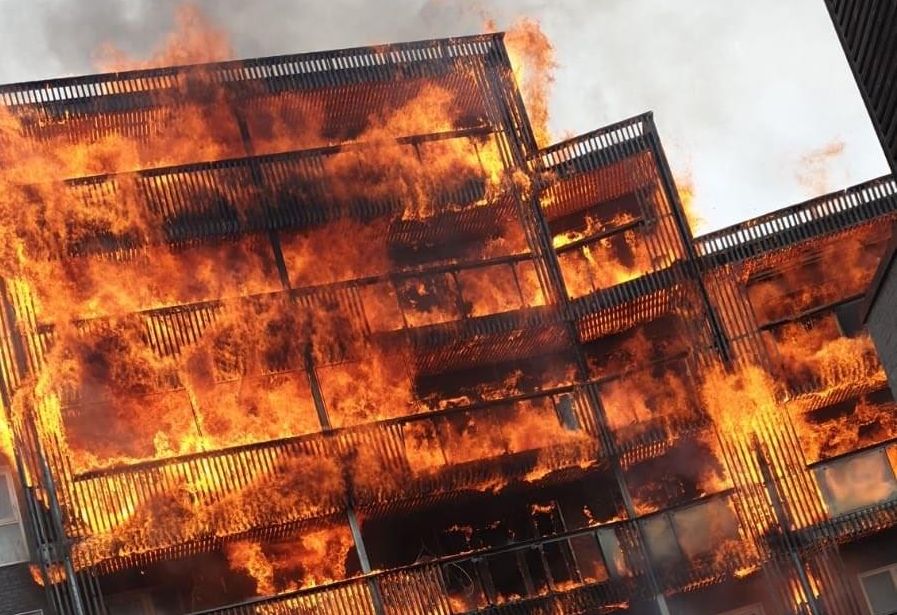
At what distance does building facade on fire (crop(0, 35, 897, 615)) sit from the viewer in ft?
81.2

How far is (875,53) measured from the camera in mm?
11766

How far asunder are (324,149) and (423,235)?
336 centimetres

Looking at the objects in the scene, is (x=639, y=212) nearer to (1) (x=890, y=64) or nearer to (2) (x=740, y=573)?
(2) (x=740, y=573)

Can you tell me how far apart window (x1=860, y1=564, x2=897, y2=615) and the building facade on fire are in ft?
0.23

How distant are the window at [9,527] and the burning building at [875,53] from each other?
1890cm

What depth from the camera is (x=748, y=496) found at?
26.8 m

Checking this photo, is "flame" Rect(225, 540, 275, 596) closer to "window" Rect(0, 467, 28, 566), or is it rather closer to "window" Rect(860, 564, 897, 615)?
"window" Rect(0, 467, 28, 566)

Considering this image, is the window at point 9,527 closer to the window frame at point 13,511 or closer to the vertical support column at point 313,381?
the window frame at point 13,511

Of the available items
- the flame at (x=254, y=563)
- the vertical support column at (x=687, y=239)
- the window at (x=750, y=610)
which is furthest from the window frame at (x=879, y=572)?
the flame at (x=254, y=563)

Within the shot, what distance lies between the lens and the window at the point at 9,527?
78.8 ft

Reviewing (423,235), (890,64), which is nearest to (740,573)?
(423,235)

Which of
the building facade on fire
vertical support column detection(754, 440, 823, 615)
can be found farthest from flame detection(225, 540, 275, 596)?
vertical support column detection(754, 440, 823, 615)

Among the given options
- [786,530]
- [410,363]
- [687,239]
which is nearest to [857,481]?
[786,530]

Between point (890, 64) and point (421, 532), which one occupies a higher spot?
point (890, 64)
